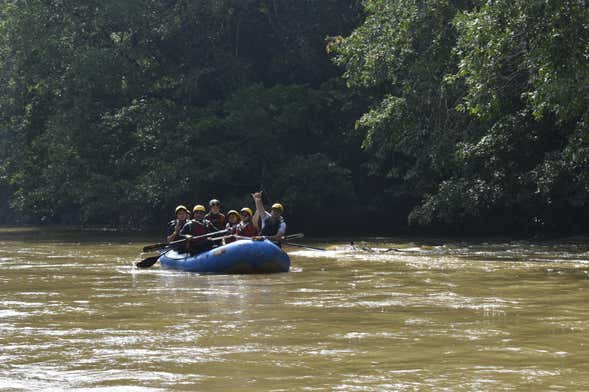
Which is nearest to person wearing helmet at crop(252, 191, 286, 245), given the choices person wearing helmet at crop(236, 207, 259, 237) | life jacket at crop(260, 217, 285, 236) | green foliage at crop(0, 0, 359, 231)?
life jacket at crop(260, 217, 285, 236)

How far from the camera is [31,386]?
7363mm

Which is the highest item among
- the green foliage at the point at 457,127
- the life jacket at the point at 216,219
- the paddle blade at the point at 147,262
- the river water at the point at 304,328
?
the green foliage at the point at 457,127

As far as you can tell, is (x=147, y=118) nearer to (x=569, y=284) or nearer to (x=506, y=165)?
(x=506, y=165)

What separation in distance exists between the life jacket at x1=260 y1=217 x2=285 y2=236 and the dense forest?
291 inches

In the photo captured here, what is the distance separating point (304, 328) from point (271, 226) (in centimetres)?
872

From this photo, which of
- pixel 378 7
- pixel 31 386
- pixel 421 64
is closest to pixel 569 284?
pixel 31 386

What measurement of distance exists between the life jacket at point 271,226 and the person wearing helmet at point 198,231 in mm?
1030

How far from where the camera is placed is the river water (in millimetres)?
7605

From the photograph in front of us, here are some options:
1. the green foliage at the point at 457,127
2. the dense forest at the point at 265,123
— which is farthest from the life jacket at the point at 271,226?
the dense forest at the point at 265,123

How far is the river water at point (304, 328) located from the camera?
761cm

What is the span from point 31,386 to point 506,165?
20.1 metres

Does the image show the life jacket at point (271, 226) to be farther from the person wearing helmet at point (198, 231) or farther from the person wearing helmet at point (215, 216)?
the person wearing helmet at point (215, 216)

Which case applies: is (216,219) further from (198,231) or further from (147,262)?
(147,262)

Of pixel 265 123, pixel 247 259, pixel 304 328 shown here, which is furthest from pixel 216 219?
pixel 265 123
